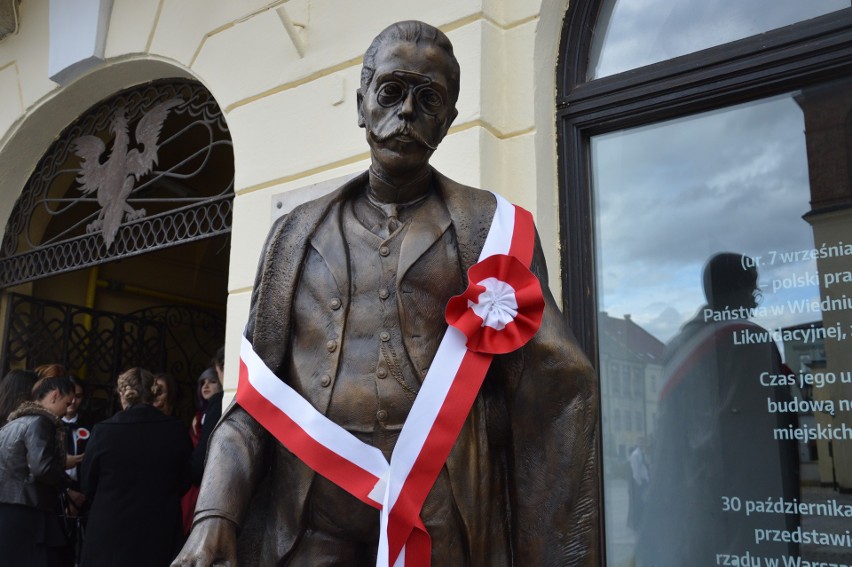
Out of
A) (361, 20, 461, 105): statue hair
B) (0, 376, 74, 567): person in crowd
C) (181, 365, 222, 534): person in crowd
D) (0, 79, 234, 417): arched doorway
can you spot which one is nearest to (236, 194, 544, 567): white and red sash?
(361, 20, 461, 105): statue hair

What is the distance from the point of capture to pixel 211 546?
1443 millimetres

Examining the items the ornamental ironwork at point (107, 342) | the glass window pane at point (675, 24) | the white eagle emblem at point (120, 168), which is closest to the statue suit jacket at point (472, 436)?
the glass window pane at point (675, 24)

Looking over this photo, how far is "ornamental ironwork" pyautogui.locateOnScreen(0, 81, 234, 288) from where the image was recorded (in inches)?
174

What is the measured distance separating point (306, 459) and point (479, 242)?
510 mm

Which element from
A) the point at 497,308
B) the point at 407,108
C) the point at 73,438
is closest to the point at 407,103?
the point at 407,108

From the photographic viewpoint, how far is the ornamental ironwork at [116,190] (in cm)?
443

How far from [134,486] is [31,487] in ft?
1.79

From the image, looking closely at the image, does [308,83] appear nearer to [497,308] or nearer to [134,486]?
[134,486]

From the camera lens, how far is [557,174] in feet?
10.4

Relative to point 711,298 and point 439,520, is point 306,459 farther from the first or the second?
point 711,298

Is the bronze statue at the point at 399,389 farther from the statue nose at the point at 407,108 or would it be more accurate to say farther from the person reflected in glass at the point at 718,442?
the person reflected in glass at the point at 718,442

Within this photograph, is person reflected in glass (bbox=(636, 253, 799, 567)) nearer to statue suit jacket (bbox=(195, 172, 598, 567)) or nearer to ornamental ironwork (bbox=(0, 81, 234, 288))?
statue suit jacket (bbox=(195, 172, 598, 567))

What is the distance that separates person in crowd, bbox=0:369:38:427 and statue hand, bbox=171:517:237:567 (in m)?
3.54

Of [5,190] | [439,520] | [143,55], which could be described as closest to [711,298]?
[439,520]
